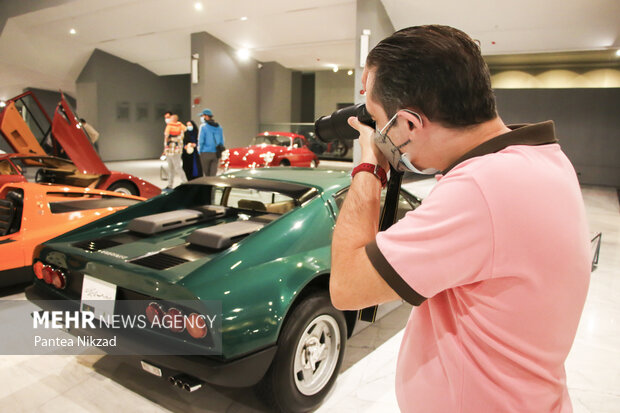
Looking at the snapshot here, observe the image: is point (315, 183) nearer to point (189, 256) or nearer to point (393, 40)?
point (189, 256)

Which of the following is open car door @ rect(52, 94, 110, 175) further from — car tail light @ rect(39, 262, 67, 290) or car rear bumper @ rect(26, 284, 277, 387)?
car rear bumper @ rect(26, 284, 277, 387)

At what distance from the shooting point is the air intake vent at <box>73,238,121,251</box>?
2428mm

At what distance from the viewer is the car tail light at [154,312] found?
1.89 meters

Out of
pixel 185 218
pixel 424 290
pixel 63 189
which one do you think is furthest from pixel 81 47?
pixel 424 290

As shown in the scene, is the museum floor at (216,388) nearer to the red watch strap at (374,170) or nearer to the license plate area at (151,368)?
the license plate area at (151,368)

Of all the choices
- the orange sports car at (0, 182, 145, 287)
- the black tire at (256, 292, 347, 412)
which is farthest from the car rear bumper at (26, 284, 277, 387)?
the orange sports car at (0, 182, 145, 287)

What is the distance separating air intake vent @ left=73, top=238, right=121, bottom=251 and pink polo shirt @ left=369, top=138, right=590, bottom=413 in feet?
7.17

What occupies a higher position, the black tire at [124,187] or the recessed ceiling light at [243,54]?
the recessed ceiling light at [243,54]

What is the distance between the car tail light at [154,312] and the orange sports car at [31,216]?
2.05 metres

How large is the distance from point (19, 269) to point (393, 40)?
3.62m

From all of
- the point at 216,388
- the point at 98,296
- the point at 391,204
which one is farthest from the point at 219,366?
the point at 391,204

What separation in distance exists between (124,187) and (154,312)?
4905mm

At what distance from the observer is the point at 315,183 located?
8.77ft

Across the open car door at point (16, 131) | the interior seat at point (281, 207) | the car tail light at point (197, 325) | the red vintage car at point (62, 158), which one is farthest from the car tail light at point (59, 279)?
the open car door at point (16, 131)
